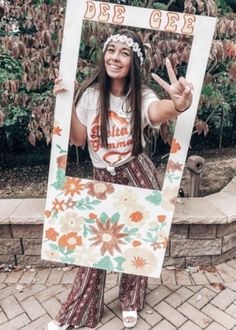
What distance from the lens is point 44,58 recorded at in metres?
2.04

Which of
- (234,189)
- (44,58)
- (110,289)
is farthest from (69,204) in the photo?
(234,189)

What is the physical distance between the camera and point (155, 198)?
5.22 ft

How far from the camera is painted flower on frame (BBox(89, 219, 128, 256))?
1633mm

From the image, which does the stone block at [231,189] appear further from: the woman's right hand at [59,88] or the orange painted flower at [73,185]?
the woman's right hand at [59,88]

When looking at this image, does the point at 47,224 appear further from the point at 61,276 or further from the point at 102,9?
the point at 102,9

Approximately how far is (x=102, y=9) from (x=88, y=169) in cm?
112

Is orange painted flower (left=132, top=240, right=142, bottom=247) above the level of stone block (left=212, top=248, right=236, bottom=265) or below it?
above

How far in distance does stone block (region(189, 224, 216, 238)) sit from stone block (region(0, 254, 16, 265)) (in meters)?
1.31

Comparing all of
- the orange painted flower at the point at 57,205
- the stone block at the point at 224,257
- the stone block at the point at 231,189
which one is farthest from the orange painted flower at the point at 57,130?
the stone block at the point at 231,189

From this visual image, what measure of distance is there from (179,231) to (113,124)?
1095 millimetres

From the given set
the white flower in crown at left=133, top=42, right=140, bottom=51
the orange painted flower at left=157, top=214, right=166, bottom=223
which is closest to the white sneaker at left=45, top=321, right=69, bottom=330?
the orange painted flower at left=157, top=214, right=166, bottom=223

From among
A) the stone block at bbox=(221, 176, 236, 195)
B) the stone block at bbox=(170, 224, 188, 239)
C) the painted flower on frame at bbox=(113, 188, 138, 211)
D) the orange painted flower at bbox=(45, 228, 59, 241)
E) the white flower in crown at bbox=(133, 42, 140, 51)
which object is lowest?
the stone block at bbox=(170, 224, 188, 239)

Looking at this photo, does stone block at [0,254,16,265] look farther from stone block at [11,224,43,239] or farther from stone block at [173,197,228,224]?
stone block at [173,197,228,224]

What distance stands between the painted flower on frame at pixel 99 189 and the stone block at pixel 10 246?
983 mm
